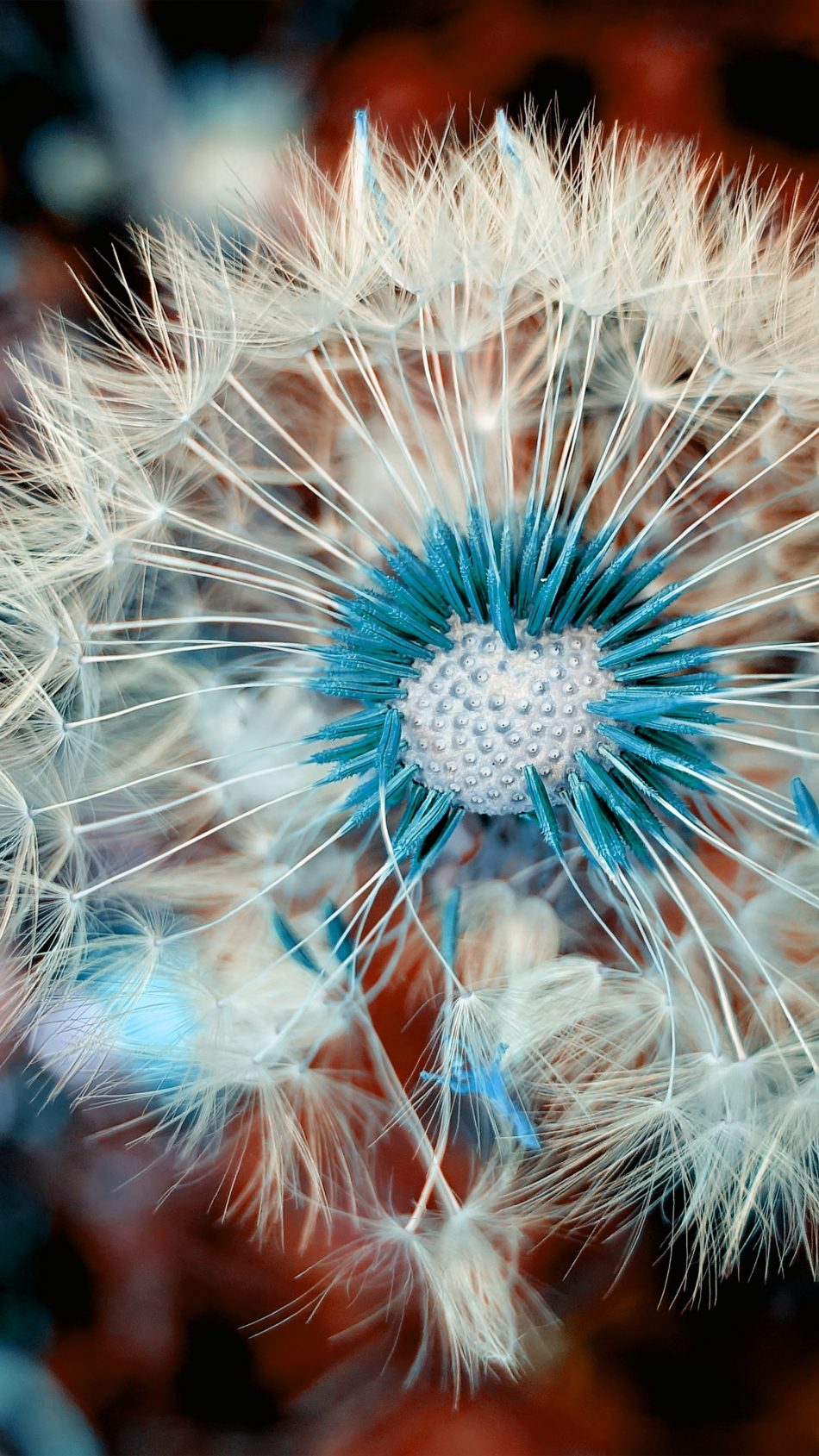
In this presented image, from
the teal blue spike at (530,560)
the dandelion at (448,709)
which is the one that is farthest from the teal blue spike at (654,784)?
the teal blue spike at (530,560)

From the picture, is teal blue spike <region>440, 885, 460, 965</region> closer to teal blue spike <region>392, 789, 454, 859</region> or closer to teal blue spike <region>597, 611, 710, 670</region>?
teal blue spike <region>392, 789, 454, 859</region>

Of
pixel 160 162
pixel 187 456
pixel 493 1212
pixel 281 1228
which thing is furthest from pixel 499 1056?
pixel 160 162

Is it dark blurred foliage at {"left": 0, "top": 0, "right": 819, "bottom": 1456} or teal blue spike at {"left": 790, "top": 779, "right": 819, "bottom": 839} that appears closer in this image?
teal blue spike at {"left": 790, "top": 779, "right": 819, "bottom": 839}

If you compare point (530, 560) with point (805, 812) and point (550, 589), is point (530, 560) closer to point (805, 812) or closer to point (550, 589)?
point (550, 589)

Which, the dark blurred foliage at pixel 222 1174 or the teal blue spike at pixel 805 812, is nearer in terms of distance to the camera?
the teal blue spike at pixel 805 812

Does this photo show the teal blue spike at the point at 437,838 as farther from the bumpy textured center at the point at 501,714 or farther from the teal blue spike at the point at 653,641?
the teal blue spike at the point at 653,641

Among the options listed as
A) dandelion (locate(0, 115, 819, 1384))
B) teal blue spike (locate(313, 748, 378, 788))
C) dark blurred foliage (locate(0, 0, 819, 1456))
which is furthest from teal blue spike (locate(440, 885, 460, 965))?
dark blurred foliage (locate(0, 0, 819, 1456))
